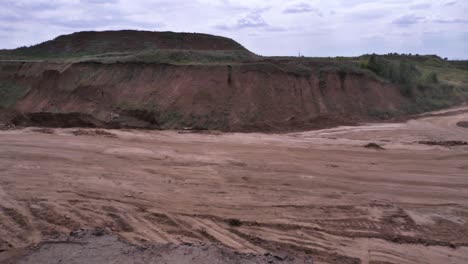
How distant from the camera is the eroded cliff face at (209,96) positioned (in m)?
20.2

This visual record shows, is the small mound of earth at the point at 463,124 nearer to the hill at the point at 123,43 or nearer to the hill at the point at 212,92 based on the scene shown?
the hill at the point at 212,92

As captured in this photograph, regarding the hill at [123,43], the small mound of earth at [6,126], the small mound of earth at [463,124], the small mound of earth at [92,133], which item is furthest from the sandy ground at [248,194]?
the hill at [123,43]

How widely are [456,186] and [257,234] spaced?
559cm

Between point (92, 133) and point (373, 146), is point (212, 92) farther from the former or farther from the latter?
point (373, 146)

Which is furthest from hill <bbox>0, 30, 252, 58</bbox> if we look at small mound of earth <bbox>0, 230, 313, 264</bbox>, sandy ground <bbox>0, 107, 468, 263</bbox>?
small mound of earth <bbox>0, 230, 313, 264</bbox>

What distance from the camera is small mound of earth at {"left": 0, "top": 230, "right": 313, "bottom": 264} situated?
678cm

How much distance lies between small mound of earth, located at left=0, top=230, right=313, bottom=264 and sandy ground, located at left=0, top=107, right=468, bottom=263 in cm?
33

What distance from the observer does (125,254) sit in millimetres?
6945

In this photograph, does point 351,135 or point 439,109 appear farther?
point 439,109

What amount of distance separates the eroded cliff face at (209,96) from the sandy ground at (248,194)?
13.2 ft

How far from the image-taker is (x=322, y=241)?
7.74 m

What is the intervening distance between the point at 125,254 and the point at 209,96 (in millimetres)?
14655

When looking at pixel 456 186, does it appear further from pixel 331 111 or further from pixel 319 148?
pixel 331 111

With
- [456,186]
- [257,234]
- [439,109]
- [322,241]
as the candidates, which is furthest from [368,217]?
[439,109]
